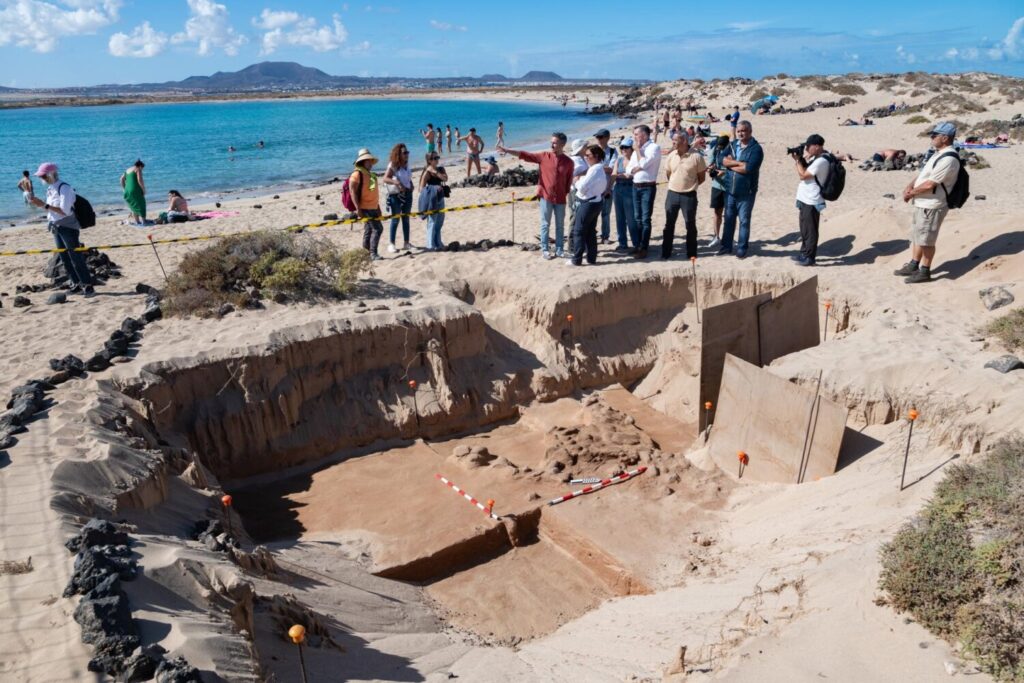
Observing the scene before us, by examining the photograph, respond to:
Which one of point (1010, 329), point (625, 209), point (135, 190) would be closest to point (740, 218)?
point (625, 209)

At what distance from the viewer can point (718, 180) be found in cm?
1141

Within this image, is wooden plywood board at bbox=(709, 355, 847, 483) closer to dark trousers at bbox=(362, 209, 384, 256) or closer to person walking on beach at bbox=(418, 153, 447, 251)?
person walking on beach at bbox=(418, 153, 447, 251)

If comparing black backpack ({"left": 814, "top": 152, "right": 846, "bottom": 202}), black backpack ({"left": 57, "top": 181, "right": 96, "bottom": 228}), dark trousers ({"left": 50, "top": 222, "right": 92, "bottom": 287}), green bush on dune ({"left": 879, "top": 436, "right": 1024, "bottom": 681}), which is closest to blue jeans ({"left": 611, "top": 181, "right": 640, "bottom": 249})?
black backpack ({"left": 814, "top": 152, "right": 846, "bottom": 202})

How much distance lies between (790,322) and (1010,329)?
7.62 ft

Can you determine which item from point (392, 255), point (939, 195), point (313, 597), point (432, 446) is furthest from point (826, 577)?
point (392, 255)

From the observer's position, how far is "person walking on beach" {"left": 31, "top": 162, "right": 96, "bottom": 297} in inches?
372

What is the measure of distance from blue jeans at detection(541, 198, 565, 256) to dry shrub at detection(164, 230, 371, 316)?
2.98m

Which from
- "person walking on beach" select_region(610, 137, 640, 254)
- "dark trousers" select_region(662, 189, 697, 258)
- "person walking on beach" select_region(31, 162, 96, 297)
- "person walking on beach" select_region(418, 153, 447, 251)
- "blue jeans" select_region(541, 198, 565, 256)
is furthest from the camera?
"person walking on beach" select_region(418, 153, 447, 251)

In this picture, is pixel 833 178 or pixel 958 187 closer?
pixel 958 187

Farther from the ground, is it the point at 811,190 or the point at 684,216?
the point at 811,190

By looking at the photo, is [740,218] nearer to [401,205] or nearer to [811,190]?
[811,190]

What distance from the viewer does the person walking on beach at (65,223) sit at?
9.46 meters

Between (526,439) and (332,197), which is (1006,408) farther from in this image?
(332,197)

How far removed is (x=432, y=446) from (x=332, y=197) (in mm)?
13546
